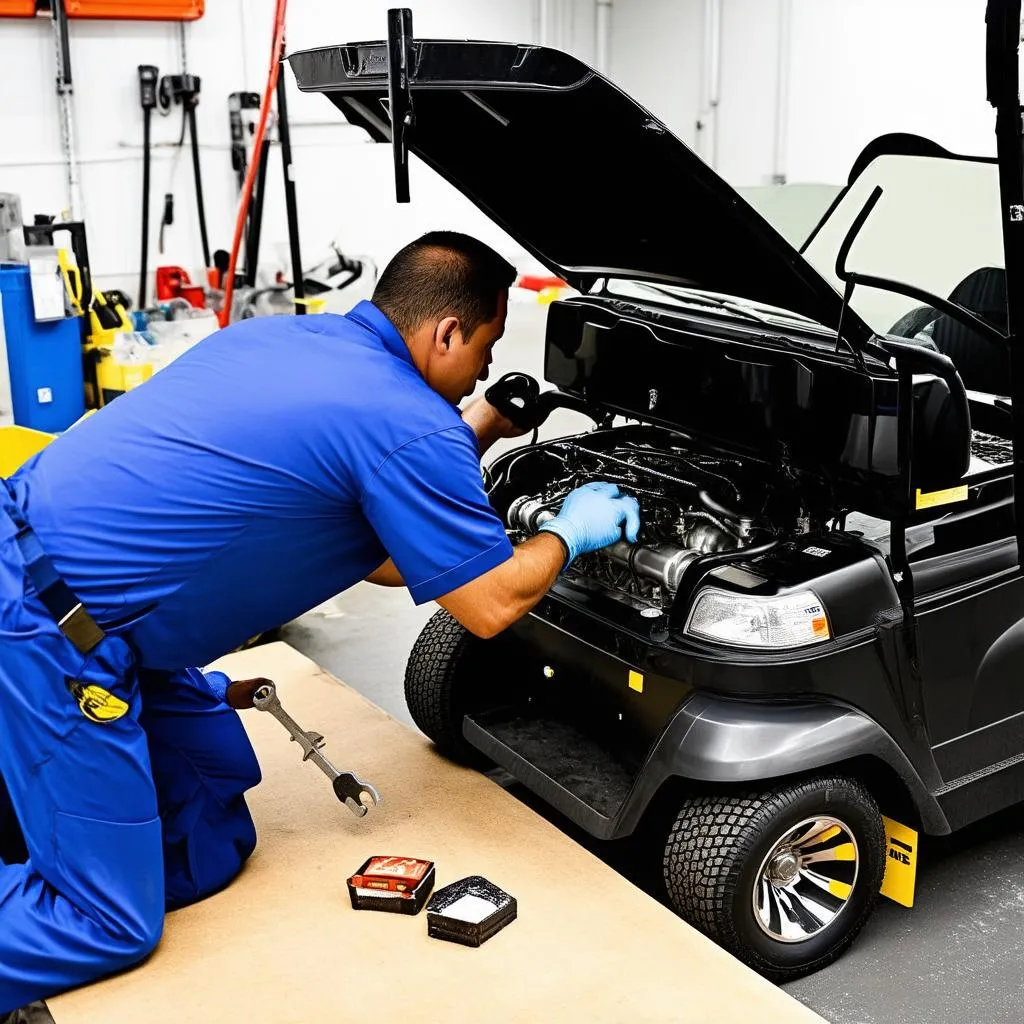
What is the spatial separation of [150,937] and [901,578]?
1.52 metres

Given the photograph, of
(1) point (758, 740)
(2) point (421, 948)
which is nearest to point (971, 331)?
(1) point (758, 740)

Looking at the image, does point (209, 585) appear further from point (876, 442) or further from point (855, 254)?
point (855, 254)

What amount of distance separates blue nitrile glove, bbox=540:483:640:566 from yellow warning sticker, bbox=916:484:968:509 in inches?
21.0

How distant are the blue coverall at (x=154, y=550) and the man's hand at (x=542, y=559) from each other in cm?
4

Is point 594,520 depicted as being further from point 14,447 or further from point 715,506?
point 14,447

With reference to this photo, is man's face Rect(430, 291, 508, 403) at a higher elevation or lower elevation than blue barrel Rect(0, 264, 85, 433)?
higher

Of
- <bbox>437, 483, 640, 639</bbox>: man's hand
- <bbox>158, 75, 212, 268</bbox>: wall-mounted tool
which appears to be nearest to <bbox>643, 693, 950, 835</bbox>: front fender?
<bbox>437, 483, 640, 639</bbox>: man's hand

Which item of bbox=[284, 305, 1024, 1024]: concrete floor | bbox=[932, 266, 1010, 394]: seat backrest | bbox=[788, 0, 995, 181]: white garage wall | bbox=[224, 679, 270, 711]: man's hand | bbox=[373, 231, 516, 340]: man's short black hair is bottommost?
bbox=[284, 305, 1024, 1024]: concrete floor

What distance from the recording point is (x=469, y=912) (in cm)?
224

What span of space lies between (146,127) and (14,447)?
14.4ft

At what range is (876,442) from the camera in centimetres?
220

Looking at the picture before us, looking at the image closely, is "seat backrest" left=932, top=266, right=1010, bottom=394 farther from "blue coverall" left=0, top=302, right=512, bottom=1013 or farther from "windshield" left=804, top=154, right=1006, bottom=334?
"blue coverall" left=0, top=302, right=512, bottom=1013

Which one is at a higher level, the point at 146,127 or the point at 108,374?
the point at 146,127

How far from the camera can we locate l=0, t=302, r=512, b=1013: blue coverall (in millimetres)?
2076
